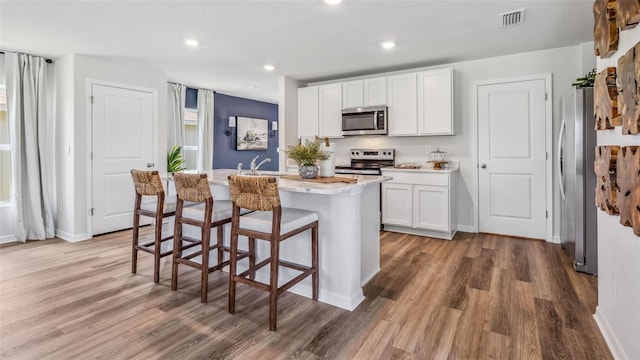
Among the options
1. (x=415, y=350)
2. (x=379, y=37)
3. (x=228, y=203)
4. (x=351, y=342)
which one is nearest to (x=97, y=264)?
(x=228, y=203)

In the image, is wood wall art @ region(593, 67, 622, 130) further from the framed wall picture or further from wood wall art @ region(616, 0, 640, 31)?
the framed wall picture

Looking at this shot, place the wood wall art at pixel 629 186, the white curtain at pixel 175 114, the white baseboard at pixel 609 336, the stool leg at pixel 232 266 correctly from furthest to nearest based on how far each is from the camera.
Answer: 1. the white curtain at pixel 175 114
2. the stool leg at pixel 232 266
3. the white baseboard at pixel 609 336
4. the wood wall art at pixel 629 186

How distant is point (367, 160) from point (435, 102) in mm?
1321

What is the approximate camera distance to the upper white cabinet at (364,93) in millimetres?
4836

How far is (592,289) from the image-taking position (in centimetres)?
260

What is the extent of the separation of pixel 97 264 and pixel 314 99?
367 cm

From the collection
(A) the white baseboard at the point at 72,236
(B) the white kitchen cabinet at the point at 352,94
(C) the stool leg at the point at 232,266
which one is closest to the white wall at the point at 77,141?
(A) the white baseboard at the point at 72,236

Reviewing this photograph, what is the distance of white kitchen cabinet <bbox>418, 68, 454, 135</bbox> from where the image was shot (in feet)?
14.4

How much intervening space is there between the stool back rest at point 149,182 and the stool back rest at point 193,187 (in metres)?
0.31

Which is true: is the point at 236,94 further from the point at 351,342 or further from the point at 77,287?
the point at 351,342

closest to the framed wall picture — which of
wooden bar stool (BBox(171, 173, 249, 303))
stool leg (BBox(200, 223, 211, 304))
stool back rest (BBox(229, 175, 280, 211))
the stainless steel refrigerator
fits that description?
wooden bar stool (BBox(171, 173, 249, 303))

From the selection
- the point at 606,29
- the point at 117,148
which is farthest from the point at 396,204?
the point at 117,148

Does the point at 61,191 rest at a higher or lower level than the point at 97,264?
higher

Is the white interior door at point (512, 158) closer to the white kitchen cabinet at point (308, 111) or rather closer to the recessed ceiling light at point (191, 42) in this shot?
the white kitchen cabinet at point (308, 111)
